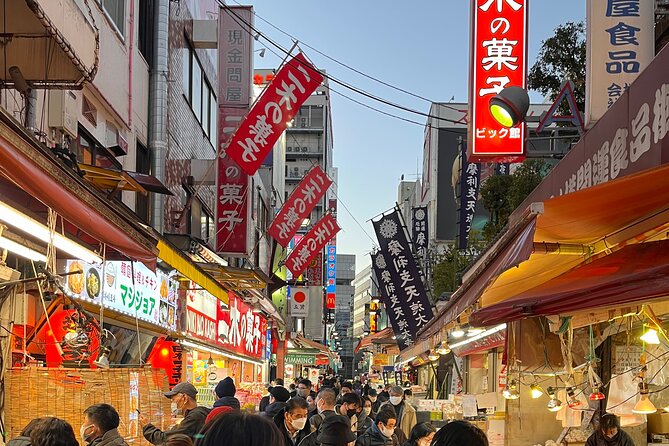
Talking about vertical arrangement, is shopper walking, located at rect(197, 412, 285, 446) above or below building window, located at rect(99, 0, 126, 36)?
below

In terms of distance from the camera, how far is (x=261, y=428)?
310 cm

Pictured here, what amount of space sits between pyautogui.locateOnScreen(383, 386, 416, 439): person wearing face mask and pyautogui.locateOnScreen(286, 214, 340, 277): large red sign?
498 inches

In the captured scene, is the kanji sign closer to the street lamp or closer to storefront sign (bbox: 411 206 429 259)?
the street lamp

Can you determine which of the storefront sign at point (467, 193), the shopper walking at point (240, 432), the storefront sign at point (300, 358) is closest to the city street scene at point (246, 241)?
the shopper walking at point (240, 432)

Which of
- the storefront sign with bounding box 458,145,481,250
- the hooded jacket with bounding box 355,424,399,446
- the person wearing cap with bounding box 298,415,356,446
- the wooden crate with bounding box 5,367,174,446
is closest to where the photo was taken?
the person wearing cap with bounding box 298,415,356,446

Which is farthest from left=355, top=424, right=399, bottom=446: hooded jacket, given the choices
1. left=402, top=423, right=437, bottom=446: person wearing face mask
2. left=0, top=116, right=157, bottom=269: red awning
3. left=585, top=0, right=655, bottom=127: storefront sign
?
left=585, top=0, right=655, bottom=127: storefront sign

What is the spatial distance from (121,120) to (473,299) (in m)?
→ 10.0

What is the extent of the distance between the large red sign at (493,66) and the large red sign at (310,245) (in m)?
16.2

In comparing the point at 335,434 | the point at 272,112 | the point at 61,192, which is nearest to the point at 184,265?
the point at 335,434

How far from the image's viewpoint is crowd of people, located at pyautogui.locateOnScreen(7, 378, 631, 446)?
312 cm

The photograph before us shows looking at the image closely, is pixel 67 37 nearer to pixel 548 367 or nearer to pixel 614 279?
pixel 614 279

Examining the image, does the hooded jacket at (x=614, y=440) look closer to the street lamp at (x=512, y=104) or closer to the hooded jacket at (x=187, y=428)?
the street lamp at (x=512, y=104)

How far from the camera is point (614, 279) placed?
4.79 meters

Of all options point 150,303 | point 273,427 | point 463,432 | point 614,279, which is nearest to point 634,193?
point 614,279
